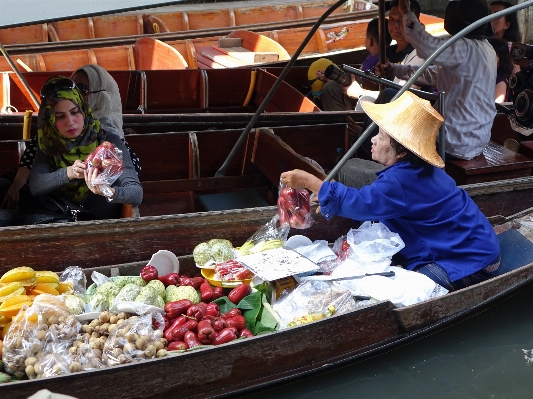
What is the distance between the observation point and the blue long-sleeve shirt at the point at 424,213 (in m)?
3.32

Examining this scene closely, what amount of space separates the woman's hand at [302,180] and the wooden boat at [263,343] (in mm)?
573

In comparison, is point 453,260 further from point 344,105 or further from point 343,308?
point 344,105

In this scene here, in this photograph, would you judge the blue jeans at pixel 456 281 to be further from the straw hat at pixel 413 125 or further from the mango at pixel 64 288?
the mango at pixel 64 288

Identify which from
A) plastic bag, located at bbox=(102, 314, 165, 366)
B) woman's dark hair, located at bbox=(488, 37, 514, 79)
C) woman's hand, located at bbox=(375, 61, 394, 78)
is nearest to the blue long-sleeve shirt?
plastic bag, located at bbox=(102, 314, 165, 366)

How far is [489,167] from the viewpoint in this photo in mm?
4789

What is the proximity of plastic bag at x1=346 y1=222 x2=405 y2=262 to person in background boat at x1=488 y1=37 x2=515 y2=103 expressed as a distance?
3410 millimetres

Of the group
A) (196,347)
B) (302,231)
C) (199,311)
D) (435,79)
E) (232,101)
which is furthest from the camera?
(232,101)

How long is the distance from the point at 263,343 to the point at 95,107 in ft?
6.37

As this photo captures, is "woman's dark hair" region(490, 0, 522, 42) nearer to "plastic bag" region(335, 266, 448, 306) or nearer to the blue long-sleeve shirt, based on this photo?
the blue long-sleeve shirt

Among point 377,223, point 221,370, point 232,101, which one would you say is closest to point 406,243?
point 377,223

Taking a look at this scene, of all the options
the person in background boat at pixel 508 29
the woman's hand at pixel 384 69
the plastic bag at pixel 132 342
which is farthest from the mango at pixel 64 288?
the person in background boat at pixel 508 29

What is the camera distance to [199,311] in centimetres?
319

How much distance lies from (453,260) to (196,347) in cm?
158

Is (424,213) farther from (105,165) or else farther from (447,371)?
(105,165)
